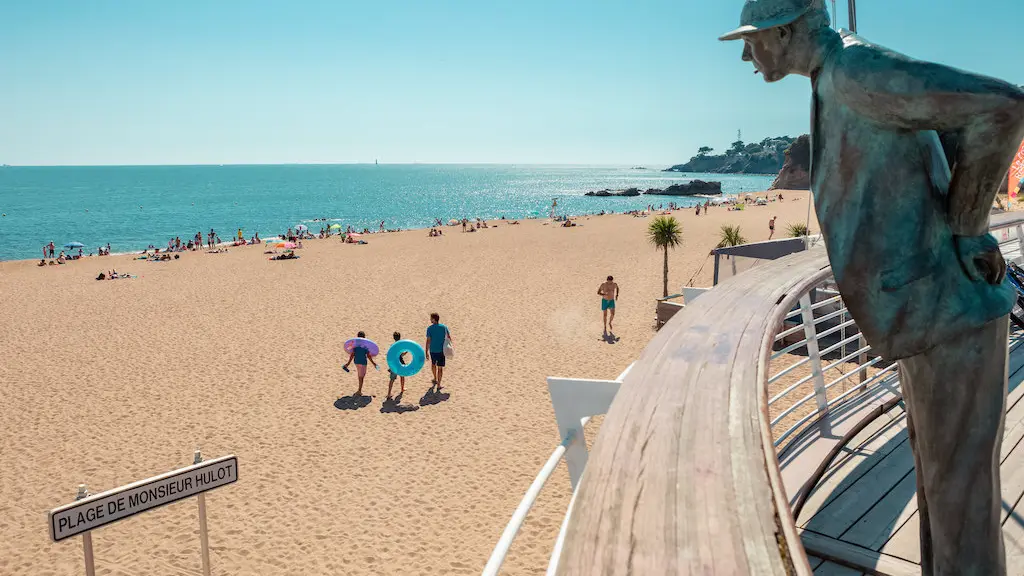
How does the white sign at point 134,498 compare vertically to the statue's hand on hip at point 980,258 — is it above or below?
below

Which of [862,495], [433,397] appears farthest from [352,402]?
[862,495]

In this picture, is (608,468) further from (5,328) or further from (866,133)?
(5,328)

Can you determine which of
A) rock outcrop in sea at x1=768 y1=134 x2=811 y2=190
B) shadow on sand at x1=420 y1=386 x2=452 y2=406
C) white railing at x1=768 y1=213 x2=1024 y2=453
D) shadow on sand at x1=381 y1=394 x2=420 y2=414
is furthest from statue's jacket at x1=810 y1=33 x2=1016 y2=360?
rock outcrop in sea at x1=768 y1=134 x2=811 y2=190

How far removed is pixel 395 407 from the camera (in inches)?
465

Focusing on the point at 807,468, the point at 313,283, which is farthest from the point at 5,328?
the point at 807,468

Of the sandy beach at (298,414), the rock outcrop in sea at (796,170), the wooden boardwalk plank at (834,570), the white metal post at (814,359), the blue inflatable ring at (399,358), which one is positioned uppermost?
the rock outcrop in sea at (796,170)

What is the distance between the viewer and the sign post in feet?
11.5

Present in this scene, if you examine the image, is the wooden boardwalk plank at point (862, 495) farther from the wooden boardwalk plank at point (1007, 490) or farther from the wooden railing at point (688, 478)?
the wooden railing at point (688, 478)

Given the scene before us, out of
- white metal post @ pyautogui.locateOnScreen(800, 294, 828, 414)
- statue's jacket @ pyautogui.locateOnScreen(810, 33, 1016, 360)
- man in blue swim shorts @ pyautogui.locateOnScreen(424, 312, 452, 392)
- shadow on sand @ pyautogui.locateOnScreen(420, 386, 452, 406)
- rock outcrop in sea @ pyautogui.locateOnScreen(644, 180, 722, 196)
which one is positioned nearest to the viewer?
statue's jacket @ pyautogui.locateOnScreen(810, 33, 1016, 360)

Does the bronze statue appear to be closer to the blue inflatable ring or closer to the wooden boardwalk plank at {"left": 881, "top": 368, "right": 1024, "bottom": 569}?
the wooden boardwalk plank at {"left": 881, "top": 368, "right": 1024, "bottom": 569}

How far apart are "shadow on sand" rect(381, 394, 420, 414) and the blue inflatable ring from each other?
52cm

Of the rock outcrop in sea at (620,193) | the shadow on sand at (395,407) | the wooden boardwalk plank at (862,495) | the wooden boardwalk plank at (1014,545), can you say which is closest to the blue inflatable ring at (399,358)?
the shadow on sand at (395,407)

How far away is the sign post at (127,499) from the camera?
11.5 ft

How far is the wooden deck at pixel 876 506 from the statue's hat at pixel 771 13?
2.05 meters
